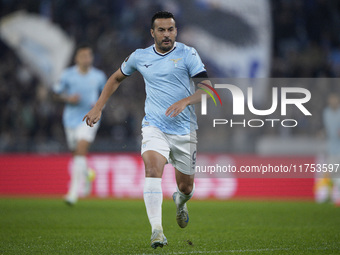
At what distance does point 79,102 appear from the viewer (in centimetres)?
1156

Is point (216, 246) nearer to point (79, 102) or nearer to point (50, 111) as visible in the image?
point (79, 102)

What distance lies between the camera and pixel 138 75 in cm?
1820

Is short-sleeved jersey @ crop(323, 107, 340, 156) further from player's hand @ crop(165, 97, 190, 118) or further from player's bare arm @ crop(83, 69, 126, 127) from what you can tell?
player's hand @ crop(165, 97, 190, 118)

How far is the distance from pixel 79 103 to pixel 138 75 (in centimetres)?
677

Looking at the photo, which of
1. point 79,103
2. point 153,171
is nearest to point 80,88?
point 79,103

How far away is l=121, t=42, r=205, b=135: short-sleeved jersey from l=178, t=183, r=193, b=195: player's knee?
67 cm

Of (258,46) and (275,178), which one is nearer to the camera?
(275,178)

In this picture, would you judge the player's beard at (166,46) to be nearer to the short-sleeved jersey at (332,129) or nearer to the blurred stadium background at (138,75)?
the short-sleeved jersey at (332,129)

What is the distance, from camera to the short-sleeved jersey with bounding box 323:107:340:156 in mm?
12531

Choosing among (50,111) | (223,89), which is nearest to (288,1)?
(223,89)

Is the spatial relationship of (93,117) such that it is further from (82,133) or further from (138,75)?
(138,75)

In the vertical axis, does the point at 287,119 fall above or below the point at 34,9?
below

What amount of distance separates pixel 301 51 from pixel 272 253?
47.0 ft

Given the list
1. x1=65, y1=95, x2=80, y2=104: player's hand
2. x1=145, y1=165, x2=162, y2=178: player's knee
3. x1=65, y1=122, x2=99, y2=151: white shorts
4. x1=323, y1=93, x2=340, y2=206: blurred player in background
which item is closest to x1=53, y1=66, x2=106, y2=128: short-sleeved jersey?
x1=65, y1=122, x2=99, y2=151: white shorts
